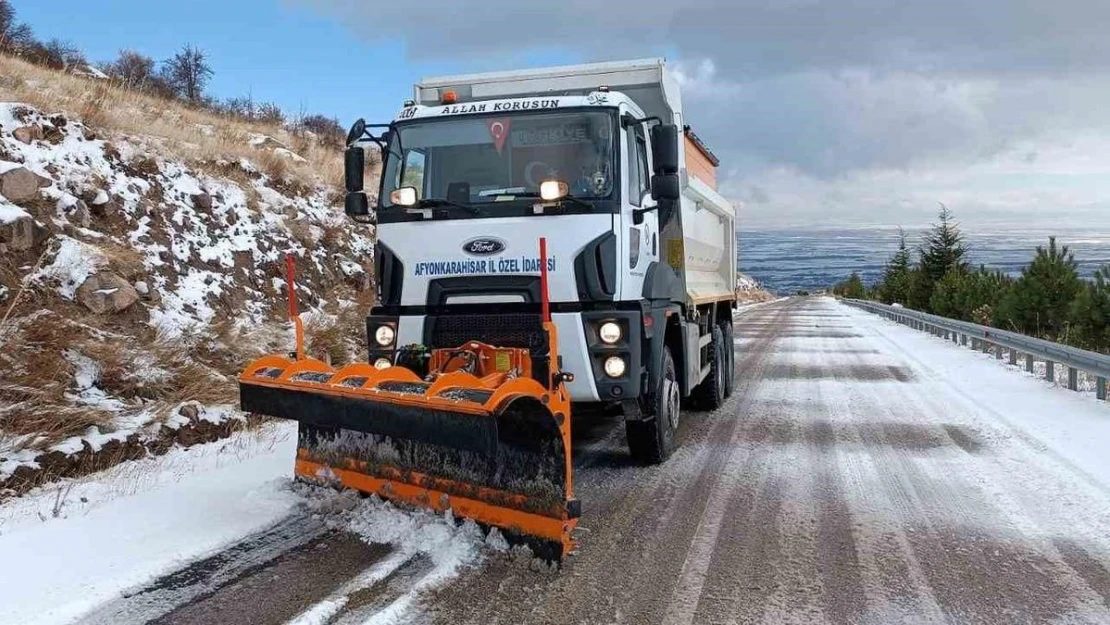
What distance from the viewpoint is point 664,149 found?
5.76 meters

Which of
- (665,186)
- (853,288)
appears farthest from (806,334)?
(853,288)

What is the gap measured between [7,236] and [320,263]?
477 centimetres

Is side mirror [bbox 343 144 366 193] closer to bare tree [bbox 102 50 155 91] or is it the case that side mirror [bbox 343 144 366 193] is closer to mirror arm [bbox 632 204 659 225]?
mirror arm [bbox 632 204 659 225]

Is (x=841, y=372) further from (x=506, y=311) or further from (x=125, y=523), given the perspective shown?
(x=125, y=523)

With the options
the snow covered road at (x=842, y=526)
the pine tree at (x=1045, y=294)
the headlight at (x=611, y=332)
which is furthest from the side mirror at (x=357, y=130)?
the pine tree at (x=1045, y=294)

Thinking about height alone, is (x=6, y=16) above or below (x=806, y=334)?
above

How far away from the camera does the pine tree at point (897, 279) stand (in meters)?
51.0

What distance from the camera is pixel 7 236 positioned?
7.43m

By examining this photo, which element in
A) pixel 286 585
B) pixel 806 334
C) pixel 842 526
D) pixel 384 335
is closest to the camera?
pixel 286 585

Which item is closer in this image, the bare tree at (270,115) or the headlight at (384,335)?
the headlight at (384,335)

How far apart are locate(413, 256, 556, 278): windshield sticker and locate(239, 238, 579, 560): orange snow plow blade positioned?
21.4 inches

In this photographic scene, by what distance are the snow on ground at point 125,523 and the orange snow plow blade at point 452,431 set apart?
1.98 feet

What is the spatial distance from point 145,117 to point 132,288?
19.3 ft

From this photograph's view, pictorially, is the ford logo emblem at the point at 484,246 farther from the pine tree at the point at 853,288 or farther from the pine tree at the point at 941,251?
the pine tree at the point at 853,288
